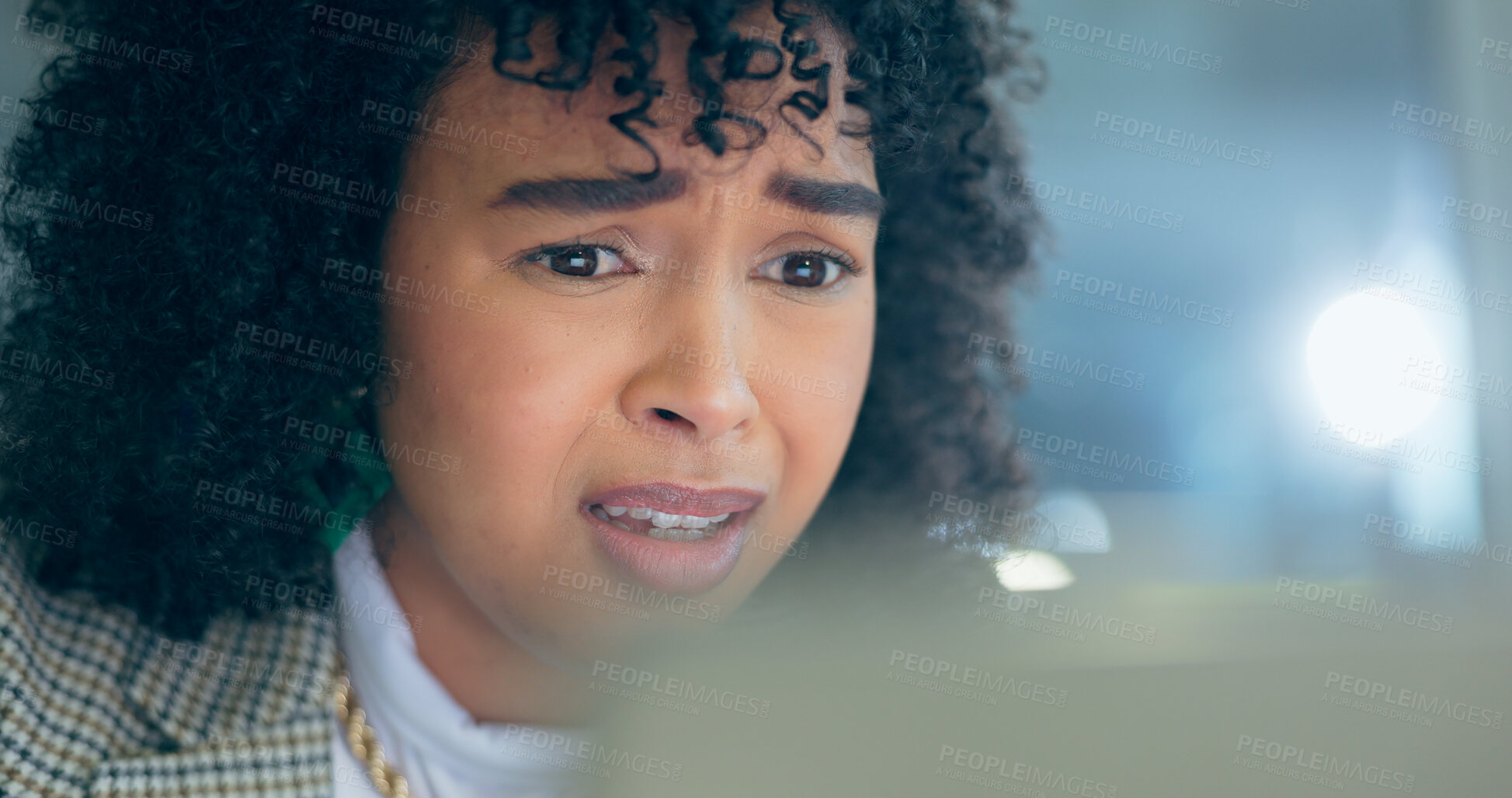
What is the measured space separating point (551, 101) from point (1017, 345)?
81 centimetres

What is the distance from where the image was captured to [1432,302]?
139 cm

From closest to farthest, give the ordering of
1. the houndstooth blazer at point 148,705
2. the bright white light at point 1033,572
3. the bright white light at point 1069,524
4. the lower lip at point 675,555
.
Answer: the houndstooth blazer at point 148,705 → the lower lip at point 675,555 → the bright white light at point 1033,572 → the bright white light at point 1069,524

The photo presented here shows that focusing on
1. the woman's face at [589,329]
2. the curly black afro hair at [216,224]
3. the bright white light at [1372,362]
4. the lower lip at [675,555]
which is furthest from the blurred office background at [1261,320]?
the curly black afro hair at [216,224]

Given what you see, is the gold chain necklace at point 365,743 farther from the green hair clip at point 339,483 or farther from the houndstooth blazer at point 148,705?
the green hair clip at point 339,483

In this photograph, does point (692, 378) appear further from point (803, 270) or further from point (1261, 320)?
point (1261, 320)

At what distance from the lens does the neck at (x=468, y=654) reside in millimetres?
978

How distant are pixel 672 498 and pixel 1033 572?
0.63 m

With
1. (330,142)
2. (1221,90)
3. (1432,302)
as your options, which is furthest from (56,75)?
(1432,302)

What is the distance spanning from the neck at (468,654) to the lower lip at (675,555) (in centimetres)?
16

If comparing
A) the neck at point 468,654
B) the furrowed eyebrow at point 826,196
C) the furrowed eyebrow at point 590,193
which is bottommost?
the neck at point 468,654

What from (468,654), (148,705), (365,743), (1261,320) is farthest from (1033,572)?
(148,705)

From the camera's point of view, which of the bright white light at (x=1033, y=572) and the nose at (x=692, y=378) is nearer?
the nose at (x=692, y=378)

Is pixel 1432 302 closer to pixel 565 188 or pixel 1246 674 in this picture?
pixel 1246 674

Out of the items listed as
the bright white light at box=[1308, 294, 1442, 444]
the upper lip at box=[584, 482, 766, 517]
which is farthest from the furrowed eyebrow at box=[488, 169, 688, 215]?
the bright white light at box=[1308, 294, 1442, 444]
